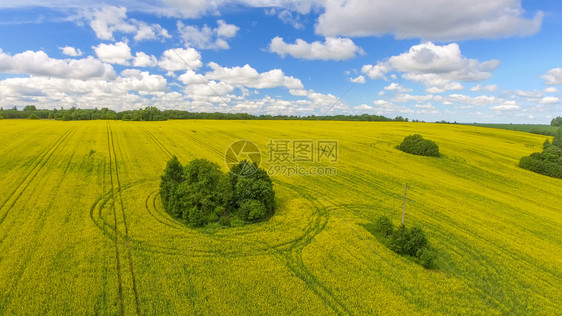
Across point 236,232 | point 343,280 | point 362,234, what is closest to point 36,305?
point 236,232

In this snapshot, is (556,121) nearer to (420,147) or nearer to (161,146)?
(420,147)

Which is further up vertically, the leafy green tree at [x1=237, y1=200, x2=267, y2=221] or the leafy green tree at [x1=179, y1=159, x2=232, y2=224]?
the leafy green tree at [x1=179, y1=159, x2=232, y2=224]

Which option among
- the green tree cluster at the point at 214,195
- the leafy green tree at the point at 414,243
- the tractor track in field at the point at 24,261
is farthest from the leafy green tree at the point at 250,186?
the tractor track in field at the point at 24,261

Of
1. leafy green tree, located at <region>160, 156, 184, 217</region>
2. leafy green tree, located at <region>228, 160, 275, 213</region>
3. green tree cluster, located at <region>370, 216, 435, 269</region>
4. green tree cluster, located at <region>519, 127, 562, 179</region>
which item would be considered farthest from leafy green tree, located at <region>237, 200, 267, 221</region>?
green tree cluster, located at <region>519, 127, 562, 179</region>

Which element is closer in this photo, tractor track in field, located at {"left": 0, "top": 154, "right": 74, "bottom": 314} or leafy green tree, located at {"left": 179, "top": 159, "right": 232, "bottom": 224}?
tractor track in field, located at {"left": 0, "top": 154, "right": 74, "bottom": 314}

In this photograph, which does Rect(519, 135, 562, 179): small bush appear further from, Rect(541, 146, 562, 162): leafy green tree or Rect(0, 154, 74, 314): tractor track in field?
Rect(0, 154, 74, 314): tractor track in field

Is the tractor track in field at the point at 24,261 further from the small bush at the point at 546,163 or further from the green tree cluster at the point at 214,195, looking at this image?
the small bush at the point at 546,163
